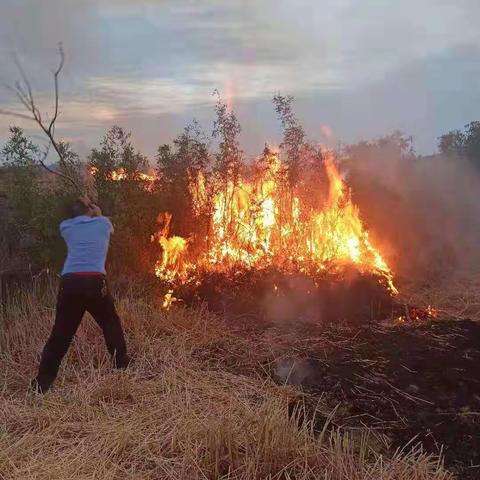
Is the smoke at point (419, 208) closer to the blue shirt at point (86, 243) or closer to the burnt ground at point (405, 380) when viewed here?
the burnt ground at point (405, 380)

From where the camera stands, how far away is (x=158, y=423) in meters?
4.43

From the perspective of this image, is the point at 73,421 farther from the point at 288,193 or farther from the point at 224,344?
the point at 288,193

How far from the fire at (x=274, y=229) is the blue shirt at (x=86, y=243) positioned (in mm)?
2961

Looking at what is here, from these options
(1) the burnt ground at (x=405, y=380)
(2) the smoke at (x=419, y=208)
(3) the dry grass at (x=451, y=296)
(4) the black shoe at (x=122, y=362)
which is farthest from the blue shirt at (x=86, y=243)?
(2) the smoke at (x=419, y=208)

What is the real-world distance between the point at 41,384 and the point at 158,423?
1.45 m

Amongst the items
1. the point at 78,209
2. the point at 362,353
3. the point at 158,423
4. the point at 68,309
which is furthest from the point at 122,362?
the point at 362,353

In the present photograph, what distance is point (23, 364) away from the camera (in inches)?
233

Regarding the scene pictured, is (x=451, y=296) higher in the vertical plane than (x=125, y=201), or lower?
lower

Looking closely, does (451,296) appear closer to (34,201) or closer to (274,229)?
(274,229)

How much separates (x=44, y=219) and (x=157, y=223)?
1531 millimetres

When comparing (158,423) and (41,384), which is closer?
(158,423)

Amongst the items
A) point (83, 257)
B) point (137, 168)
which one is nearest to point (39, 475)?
point (83, 257)

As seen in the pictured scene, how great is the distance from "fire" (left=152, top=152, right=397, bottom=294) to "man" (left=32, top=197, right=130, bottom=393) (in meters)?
2.99

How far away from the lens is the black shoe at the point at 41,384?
524 centimetres
